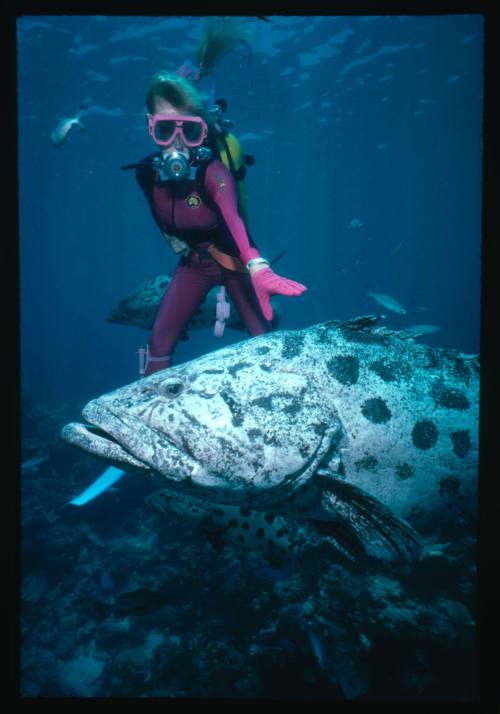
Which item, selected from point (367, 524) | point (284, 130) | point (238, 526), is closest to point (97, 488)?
point (238, 526)

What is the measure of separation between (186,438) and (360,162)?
128ft

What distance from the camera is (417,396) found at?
2.72m

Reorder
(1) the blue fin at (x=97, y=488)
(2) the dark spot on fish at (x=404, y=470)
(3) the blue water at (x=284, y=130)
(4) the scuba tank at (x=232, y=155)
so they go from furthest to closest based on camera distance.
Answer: (3) the blue water at (x=284, y=130), (1) the blue fin at (x=97, y=488), (4) the scuba tank at (x=232, y=155), (2) the dark spot on fish at (x=404, y=470)

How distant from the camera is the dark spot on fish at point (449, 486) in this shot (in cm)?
270

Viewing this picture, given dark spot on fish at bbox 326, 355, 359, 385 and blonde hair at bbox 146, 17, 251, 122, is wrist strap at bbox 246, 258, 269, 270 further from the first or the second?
blonde hair at bbox 146, 17, 251, 122

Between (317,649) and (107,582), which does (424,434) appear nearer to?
(317,649)

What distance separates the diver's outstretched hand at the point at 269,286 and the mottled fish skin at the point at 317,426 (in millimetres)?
340

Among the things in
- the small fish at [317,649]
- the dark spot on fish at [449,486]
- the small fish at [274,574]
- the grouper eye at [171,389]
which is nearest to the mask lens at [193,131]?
the grouper eye at [171,389]

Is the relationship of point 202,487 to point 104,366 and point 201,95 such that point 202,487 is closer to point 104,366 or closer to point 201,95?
point 201,95

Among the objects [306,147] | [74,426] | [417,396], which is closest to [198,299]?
[74,426]

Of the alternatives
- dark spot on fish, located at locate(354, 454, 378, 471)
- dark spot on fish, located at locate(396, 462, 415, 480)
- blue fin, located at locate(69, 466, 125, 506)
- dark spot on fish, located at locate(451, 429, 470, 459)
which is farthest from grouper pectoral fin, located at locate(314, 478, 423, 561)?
blue fin, located at locate(69, 466, 125, 506)

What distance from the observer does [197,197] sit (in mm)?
3885

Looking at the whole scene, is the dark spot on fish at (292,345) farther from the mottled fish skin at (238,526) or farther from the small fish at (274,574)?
the small fish at (274,574)

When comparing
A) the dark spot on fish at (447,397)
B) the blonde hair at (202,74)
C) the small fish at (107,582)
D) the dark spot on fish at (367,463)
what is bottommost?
the small fish at (107,582)
